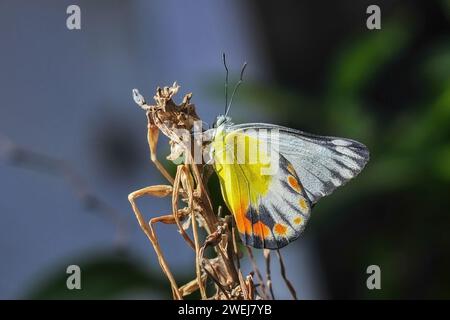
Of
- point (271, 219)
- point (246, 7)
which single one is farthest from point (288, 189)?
point (246, 7)

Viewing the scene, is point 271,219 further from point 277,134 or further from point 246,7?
point 246,7

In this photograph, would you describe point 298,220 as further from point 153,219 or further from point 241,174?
point 153,219

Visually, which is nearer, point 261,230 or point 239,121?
point 261,230

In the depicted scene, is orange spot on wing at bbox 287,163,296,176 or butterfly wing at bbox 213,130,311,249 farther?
orange spot on wing at bbox 287,163,296,176

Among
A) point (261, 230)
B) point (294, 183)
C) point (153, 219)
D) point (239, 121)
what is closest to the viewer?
point (153, 219)

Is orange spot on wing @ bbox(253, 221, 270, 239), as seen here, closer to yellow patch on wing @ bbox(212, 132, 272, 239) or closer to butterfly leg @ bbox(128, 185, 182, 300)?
yellow patch on wing @ bbox(212, 132, 272, 239)

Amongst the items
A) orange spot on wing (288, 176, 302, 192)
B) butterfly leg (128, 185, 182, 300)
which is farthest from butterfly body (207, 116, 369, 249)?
butterfly leg (128, 185, 182, 300)

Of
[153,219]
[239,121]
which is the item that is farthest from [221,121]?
[239,121]
